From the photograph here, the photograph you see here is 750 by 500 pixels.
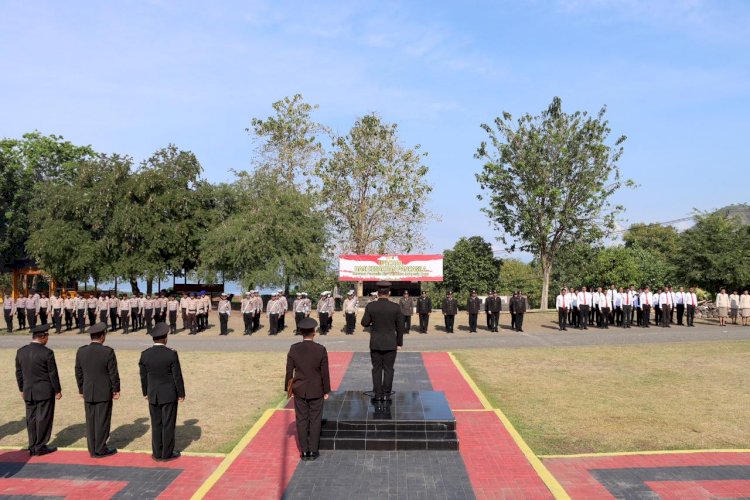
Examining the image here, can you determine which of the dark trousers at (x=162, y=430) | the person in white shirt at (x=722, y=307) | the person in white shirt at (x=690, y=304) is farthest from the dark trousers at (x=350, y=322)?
the dark trousers at (x=162, y=430)

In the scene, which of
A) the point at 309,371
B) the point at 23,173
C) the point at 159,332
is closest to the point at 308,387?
the point at 309,371

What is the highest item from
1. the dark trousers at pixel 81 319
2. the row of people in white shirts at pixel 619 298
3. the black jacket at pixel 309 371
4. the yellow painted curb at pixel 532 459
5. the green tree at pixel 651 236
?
the green tree at pixel 651 236

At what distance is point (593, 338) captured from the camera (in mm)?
20766

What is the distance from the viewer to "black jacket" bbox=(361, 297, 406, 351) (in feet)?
30.2

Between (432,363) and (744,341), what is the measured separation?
1078cm

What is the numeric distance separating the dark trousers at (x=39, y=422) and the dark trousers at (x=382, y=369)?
4575 millimetres

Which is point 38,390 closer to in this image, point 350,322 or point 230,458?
point 230,458

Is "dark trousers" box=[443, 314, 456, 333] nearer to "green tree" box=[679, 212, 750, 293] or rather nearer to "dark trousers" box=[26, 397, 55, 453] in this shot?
"green tree" box=[679, 212, 750, 293]

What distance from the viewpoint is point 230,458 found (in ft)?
25.2

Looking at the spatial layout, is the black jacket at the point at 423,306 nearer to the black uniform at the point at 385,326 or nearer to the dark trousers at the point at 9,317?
the black uniform at the point at 385,326

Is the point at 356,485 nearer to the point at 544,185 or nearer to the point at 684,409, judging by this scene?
the point at 684,409

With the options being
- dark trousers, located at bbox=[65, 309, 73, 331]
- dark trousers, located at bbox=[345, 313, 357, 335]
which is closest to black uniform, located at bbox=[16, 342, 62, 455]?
dark trousers, located at bbox=[345, 313, 357, 335]

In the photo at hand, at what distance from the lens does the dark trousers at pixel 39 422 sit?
26.0ft

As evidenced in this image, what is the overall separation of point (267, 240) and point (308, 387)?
26.1 metres
